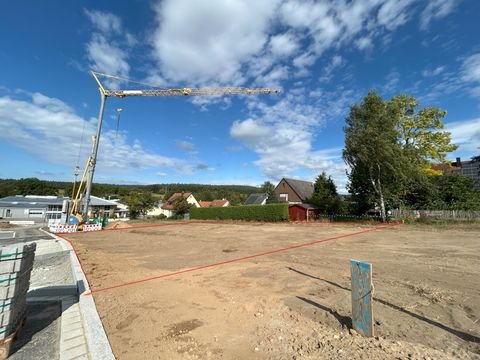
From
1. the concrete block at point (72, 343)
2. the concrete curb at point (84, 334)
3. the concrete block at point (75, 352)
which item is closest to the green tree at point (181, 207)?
the concrete curb at point (84, 334)

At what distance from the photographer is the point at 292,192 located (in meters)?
41.0

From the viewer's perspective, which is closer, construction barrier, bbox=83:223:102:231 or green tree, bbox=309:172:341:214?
construction barrier, bbox=83:223:102:231

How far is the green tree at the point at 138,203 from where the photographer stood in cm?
4362

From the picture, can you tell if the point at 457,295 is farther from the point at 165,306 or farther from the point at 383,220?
the point at 383,220

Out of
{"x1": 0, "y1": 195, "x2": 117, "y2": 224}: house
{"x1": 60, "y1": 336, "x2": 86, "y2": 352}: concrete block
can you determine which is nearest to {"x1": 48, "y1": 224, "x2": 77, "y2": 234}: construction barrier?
{"x1": 60, "y1": 336, "x2": 86, "y2": 352}: concrete block

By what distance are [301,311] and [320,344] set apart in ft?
3.67

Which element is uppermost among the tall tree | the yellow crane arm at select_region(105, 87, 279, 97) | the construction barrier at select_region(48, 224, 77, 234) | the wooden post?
the yellow crane arm at select_region(105, 87, 279, 97)

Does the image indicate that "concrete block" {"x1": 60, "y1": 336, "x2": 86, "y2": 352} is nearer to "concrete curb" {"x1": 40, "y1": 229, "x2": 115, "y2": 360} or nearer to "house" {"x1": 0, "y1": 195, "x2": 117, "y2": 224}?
"concrete curb" {"x1": 40, "y1": 229, "x2": 115, "y2": 360}

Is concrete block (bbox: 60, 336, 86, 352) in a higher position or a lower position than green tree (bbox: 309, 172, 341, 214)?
lower

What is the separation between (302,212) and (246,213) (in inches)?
293

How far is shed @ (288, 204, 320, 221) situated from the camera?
29.8m

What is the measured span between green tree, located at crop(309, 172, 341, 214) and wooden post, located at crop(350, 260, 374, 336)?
92.5 ft

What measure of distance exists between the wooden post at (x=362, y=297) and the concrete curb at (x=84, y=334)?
339cm

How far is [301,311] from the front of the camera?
443 centimetres
